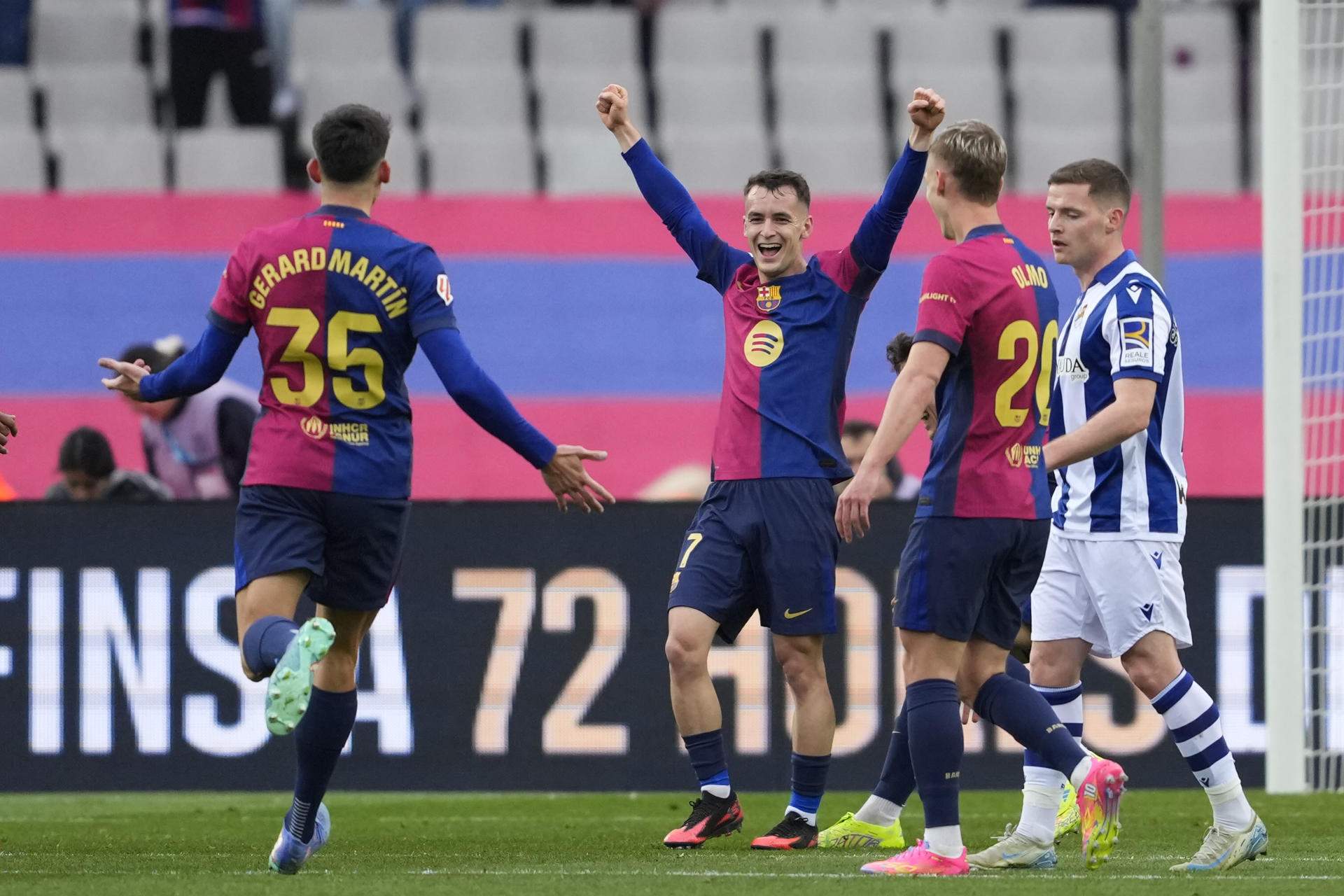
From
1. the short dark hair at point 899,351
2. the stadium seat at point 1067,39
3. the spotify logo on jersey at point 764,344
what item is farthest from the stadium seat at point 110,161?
the spotify logo on jersey at point 764,344

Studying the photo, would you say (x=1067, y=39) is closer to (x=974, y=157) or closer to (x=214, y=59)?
(x=214, y=59)

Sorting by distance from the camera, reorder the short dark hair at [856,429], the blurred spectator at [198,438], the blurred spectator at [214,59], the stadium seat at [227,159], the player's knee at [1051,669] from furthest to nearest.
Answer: the blurred spectator at [214,59]
the stadium seat at [227,159]
the blurred spectator at [198,438]
the short dark hair at [856,429]
the player's knee at [1051,669]

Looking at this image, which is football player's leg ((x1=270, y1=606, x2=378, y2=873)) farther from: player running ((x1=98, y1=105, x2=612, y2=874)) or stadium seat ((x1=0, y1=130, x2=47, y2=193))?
stadium seat ((x1=0, y1=130, x2=47, y2=193))

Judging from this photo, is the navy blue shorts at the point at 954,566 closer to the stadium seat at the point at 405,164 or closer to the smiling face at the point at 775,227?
the smiling face at the point at 775,227

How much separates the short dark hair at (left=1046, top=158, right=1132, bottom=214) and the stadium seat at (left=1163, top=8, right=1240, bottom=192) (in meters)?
8.54

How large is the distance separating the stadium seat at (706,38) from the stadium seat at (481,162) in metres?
1.54

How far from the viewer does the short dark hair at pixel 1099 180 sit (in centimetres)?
583

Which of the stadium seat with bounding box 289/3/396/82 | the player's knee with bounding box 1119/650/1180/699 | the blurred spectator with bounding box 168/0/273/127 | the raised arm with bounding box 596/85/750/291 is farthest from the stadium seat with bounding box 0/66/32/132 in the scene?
the player's knee with bounding box 1119/650/1180/699

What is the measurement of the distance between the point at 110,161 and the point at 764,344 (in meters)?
8.69

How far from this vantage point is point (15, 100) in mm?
14297

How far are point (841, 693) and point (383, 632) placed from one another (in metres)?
2.01

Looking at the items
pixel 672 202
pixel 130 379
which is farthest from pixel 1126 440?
pixel 130 379

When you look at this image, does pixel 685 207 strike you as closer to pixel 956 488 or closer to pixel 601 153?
pixel 956 488

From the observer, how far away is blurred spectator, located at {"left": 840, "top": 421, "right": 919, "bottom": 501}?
993cm
